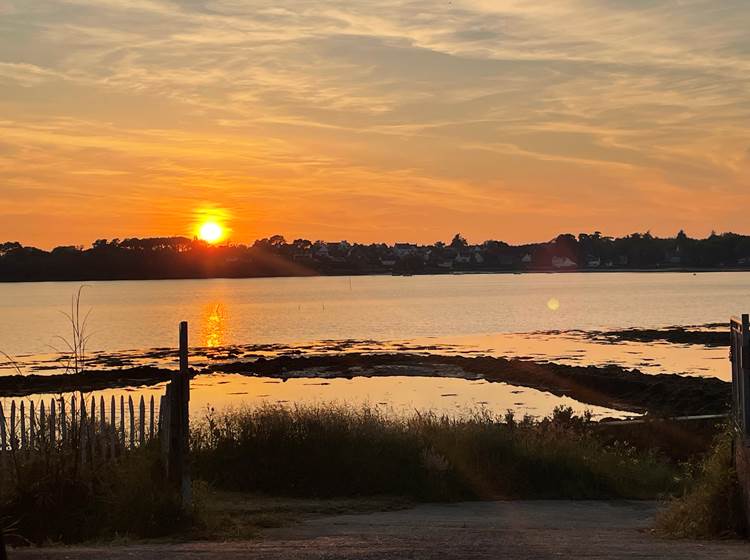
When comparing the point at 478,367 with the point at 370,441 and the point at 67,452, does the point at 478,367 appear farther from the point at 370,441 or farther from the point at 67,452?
the point at 67,452

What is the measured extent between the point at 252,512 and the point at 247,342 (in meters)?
80.1

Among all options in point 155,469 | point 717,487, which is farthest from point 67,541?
point 717,487

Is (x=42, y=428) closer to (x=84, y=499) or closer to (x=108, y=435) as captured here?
(x=108, y=435)

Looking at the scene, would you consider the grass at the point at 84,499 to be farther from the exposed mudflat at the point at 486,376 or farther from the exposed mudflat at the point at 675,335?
the exposed mudflat at the point at 675,335

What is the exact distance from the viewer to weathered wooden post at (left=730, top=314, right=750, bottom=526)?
12.4m

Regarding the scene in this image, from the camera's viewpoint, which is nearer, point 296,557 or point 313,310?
point 296,557

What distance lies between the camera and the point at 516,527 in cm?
1418

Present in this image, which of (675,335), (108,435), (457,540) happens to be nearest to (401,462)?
(108,435)

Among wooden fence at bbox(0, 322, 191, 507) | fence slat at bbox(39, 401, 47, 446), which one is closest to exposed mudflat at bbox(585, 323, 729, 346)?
wooden fence at bbox(0, 322, 191, 507)

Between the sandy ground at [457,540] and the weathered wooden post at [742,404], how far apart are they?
3.09 ft

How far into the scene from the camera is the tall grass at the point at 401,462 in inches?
717

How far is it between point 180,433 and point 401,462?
571cm

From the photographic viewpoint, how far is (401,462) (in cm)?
1864

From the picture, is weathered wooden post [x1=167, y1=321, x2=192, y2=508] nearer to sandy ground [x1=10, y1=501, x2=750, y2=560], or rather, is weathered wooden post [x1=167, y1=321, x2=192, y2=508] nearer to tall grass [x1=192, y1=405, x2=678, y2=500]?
sandy ground [x1=10, y1=501, x2=750, y2=560]
